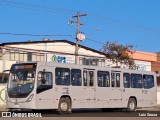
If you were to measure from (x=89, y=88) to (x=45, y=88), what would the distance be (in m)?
3.85

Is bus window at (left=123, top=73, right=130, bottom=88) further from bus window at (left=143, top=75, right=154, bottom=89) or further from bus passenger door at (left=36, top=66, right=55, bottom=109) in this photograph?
bus passenger door at (left=36, top=66, right=55, bottom=109)

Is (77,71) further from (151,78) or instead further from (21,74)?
(151,78)

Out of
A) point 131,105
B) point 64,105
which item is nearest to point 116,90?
point 131,105

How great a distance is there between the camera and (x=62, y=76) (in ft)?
81.6

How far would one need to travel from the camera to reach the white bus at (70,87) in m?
23.4

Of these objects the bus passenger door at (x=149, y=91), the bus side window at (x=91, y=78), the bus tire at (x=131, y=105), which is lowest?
the bus tire at (x=131, y=105)

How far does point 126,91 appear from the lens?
98.4ft

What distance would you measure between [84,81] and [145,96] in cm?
742

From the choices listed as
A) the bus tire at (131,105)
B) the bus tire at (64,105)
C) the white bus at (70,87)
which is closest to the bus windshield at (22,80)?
the white bus at (70,87)

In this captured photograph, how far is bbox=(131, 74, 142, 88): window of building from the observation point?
3072 cm

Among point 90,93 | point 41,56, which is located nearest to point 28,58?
point 41,56

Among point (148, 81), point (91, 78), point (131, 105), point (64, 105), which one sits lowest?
point (131, 105)

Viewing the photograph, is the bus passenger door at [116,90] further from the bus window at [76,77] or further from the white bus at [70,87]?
the bus window at [76,77]

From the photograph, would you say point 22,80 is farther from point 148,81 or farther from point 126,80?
point 148,81
